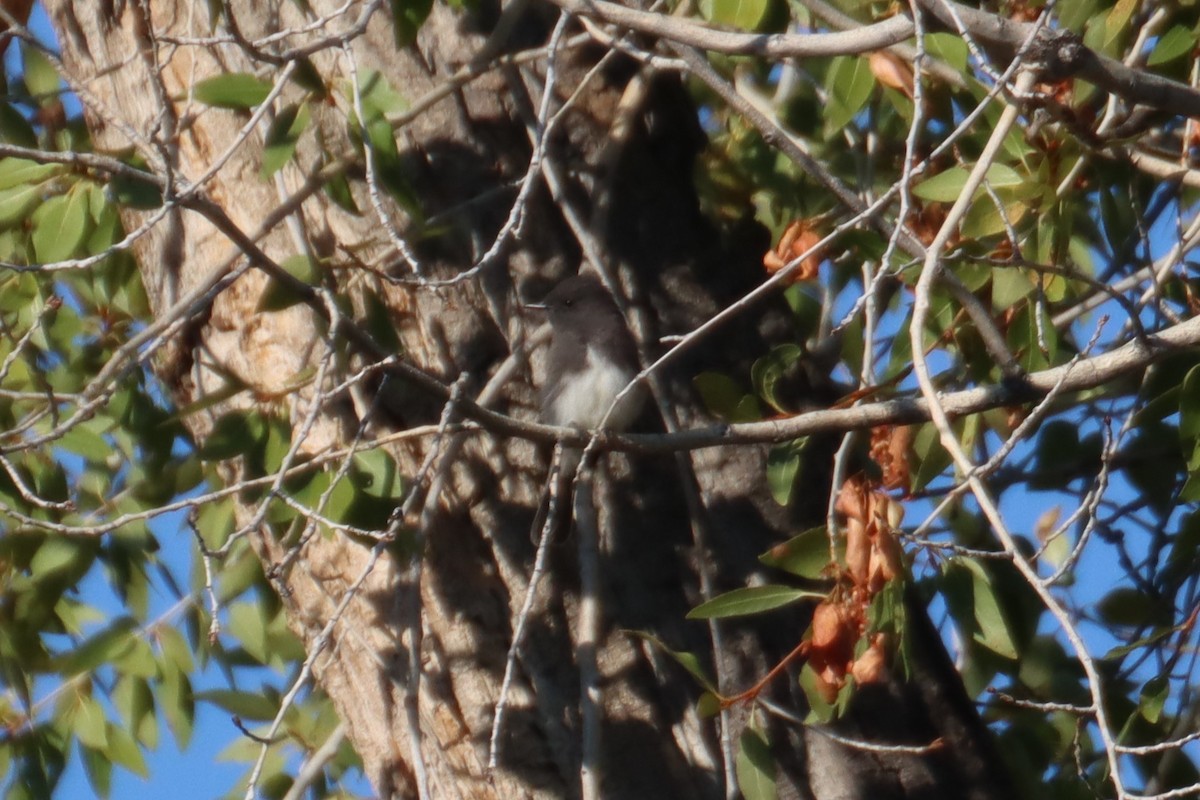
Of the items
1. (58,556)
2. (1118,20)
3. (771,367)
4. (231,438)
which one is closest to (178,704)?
(58,556)

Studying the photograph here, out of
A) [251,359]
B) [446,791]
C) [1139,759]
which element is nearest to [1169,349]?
[1139,759]

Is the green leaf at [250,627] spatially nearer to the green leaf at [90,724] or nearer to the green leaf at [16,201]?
the green leaf at [90,724]

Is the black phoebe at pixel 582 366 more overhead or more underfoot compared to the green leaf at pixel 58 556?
more overhead

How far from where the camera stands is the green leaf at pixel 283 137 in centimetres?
275

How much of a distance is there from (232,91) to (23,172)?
549mm

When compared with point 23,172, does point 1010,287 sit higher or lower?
lower

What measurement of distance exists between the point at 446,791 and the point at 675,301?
1.19 m

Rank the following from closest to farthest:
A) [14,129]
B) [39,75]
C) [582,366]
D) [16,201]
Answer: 1. [16,201]
2. [14,129]
3. [39,75]
4. [582,366]

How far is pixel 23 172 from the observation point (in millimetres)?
2979

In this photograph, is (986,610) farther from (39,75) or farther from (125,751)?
(39,75)

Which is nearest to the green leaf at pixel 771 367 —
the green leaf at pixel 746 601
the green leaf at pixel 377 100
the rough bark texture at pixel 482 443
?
the green leaf at pixel 746 601

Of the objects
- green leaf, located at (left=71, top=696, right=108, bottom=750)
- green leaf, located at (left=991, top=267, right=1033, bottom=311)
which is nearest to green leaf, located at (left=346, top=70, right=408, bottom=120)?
green leaf, located at (left=991, top=267, right=1033, bottom=311)

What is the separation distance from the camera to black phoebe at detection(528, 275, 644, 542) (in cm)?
351

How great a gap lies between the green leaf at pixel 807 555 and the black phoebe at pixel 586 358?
68 cm
